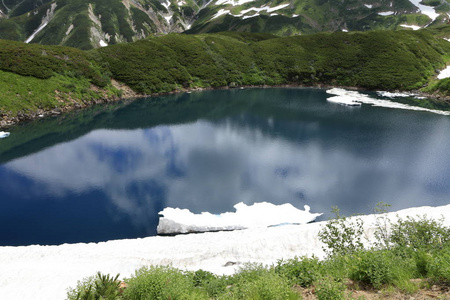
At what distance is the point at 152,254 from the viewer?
75.1 feet

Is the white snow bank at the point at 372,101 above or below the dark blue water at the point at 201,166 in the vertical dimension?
above

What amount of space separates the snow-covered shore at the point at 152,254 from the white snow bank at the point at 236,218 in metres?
1.54

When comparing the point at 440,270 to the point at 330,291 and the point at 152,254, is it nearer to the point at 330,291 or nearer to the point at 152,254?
the point at 330,291

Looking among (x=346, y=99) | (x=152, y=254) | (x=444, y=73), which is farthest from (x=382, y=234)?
(x=444, y=73)

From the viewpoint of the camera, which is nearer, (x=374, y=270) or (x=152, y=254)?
(x=374, y=270)

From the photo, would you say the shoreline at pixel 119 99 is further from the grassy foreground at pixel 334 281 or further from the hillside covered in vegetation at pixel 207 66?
the grassy foreground at pixel 334 281

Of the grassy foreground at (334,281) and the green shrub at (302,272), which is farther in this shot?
the green shrub at (302,272)

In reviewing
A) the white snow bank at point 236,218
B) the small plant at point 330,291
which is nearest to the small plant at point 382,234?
the small plant at point 330,291

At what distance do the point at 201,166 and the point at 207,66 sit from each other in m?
85.6

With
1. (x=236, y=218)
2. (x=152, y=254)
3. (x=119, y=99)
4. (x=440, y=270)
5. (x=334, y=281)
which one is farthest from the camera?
(x=119, y=99)

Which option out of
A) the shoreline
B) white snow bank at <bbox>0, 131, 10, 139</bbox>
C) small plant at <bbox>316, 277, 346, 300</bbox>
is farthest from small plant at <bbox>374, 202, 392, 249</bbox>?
the shoreline

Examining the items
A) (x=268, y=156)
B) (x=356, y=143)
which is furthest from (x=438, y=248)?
(x=356, y=143)

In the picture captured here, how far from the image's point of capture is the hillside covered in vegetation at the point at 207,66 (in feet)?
258

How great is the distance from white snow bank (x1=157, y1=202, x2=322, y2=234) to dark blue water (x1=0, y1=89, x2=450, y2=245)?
1.69 metres
